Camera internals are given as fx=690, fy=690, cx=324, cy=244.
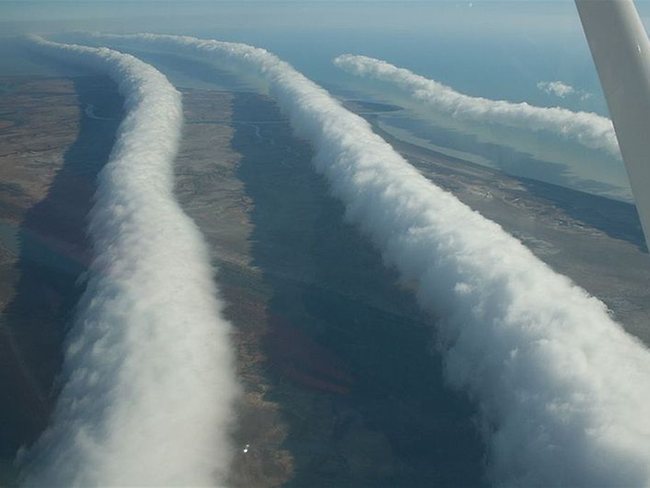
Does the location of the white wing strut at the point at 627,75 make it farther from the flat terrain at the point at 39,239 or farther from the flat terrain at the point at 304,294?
the flat terrain at the point at 39,239

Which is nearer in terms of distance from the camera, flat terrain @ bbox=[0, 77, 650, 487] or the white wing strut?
the white wing strut

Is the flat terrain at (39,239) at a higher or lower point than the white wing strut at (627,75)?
lower

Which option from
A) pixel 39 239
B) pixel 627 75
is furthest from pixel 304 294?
pixel 627 75

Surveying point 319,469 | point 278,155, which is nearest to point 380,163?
point 278,155

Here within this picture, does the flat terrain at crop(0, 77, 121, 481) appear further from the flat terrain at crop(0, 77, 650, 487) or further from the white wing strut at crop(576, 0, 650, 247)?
the white wing strut at crop(576, 0, 650, 247)

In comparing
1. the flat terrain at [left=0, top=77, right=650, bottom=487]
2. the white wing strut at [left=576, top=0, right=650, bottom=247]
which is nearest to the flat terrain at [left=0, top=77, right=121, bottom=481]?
the flat terrain at [left=0, top=77, right=650, bottom=487]

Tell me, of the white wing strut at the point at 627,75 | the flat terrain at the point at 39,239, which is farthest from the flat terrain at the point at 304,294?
the white wing strut at the point at 627,75

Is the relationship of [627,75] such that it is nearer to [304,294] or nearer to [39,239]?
[304,294]

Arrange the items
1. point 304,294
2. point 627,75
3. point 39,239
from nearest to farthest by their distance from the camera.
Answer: point 627,75 → point 304,294 → point 39,239

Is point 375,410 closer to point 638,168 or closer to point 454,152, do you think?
point 638,168
